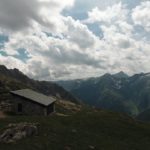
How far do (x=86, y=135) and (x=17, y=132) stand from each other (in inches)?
471

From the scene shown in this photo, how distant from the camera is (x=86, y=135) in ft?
164

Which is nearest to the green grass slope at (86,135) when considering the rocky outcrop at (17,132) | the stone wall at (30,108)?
the rocky outcrop at (17,132)

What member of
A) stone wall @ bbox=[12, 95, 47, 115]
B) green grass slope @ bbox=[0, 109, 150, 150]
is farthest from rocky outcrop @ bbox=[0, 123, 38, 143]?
stone wall @ bbox=[12, 95, 47, 115]

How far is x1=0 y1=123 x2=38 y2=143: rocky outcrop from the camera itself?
43.0 m

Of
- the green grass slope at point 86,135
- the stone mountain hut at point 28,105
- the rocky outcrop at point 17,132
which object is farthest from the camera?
the stone mountain hut at point 28,105

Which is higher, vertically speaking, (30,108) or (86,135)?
(30,108)

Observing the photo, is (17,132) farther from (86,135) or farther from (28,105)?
(28,105)

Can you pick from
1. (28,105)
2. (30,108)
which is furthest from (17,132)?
(28,105)

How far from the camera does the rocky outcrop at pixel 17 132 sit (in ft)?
141

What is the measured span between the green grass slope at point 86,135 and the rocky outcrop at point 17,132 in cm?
119

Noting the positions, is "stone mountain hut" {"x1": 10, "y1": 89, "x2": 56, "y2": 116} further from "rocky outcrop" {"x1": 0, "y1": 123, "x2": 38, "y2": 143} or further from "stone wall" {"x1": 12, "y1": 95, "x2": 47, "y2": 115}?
"rocky outcrop" {"x1": 0, "y1": 123, "x2": 38, "y2": 143}

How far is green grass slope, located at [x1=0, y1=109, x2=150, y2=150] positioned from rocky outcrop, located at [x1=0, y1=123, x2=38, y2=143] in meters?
1.19

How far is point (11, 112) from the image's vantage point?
7731 cm

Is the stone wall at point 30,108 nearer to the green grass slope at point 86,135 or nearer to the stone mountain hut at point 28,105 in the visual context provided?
the stone mountain hut at point 28,105
